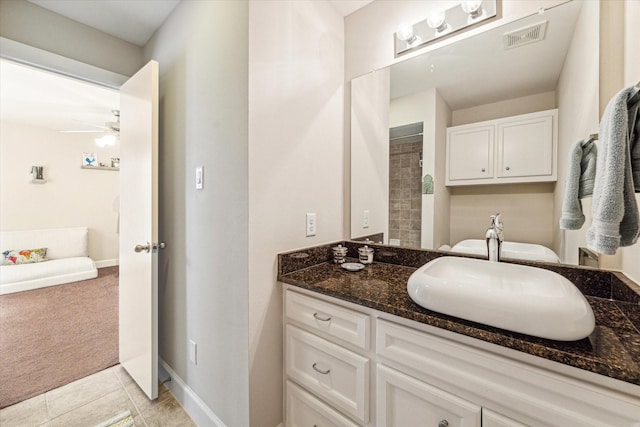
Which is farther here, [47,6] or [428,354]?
[47,6]

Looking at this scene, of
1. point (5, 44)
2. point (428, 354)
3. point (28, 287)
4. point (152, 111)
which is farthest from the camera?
point (28, 287)

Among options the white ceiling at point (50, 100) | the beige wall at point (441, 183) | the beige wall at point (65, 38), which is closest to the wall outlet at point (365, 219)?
the beige wall at point (441, 183)

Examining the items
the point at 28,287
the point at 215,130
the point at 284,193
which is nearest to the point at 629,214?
the point at 284,193

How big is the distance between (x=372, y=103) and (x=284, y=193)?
2.73ft

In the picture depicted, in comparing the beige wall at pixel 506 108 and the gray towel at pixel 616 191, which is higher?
the beige wall at pixel 506 108

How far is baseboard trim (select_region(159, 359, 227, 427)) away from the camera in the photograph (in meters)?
1.39

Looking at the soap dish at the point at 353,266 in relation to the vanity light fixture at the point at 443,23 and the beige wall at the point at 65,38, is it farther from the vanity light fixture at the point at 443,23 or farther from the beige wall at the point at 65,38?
the beige wall at the point at 65,38

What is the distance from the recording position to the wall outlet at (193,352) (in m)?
1.50

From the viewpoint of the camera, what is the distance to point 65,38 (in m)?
1.66

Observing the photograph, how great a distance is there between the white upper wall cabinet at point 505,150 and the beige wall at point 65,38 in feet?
7.57

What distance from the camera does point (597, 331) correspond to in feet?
2.38

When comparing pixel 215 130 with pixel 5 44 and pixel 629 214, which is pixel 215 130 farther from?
pixel 629 214

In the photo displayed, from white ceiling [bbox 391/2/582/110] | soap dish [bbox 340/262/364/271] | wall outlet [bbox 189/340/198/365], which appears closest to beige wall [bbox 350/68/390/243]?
white ceiling [bbox 391/2/582/110]

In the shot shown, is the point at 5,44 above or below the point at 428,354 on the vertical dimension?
above
